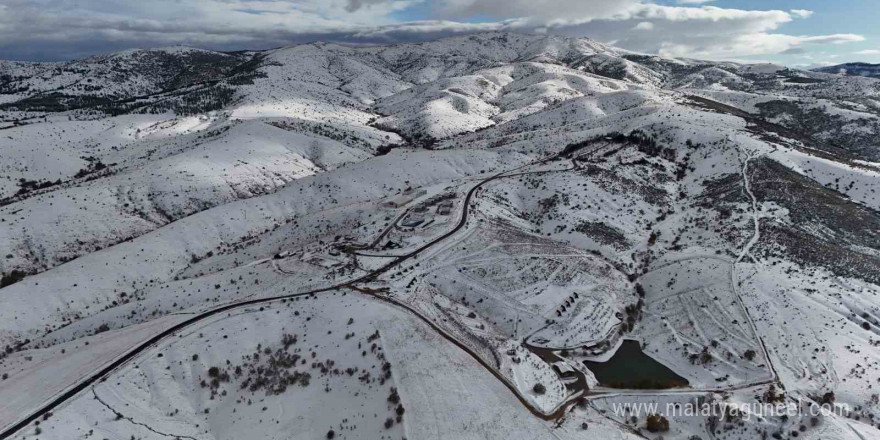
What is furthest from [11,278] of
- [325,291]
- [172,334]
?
[325,291]

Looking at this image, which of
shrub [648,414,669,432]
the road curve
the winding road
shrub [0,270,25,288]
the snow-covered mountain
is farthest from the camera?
shrub [0,270,25,288]

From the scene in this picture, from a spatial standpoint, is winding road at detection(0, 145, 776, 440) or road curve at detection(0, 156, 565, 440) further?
winding road at detection(0, 145, 776, 440)

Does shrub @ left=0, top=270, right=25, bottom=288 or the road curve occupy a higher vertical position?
the road curve

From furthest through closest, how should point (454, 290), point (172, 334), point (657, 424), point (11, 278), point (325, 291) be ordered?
1. point (11, 278)
2. point (454, 290)
3. point (325, 291)
4. point (172, 334)
5. point (657, 424)

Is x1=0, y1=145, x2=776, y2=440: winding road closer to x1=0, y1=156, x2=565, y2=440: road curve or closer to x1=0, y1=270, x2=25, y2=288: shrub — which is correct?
x1=0, y1=156, x2=565, y2=440: road curve

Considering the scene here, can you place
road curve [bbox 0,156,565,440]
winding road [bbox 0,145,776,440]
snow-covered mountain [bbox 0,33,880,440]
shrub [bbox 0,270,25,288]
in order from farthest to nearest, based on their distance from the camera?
shrub [bbox 0,270,25,288] < snow-covered mountain [bbox 0,33,880,440] < winding road [bbox 0,145,776,440] < road curve [bbox 0,156,565,440]

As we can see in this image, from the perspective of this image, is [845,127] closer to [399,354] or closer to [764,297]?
[764,297]

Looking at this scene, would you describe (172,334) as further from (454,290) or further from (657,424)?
(657,424)

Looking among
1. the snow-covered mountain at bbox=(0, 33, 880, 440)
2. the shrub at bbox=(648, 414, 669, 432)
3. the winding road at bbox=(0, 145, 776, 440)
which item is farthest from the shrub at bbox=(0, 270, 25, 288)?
the shrub at bbox=(648, 414, 669, 432)
